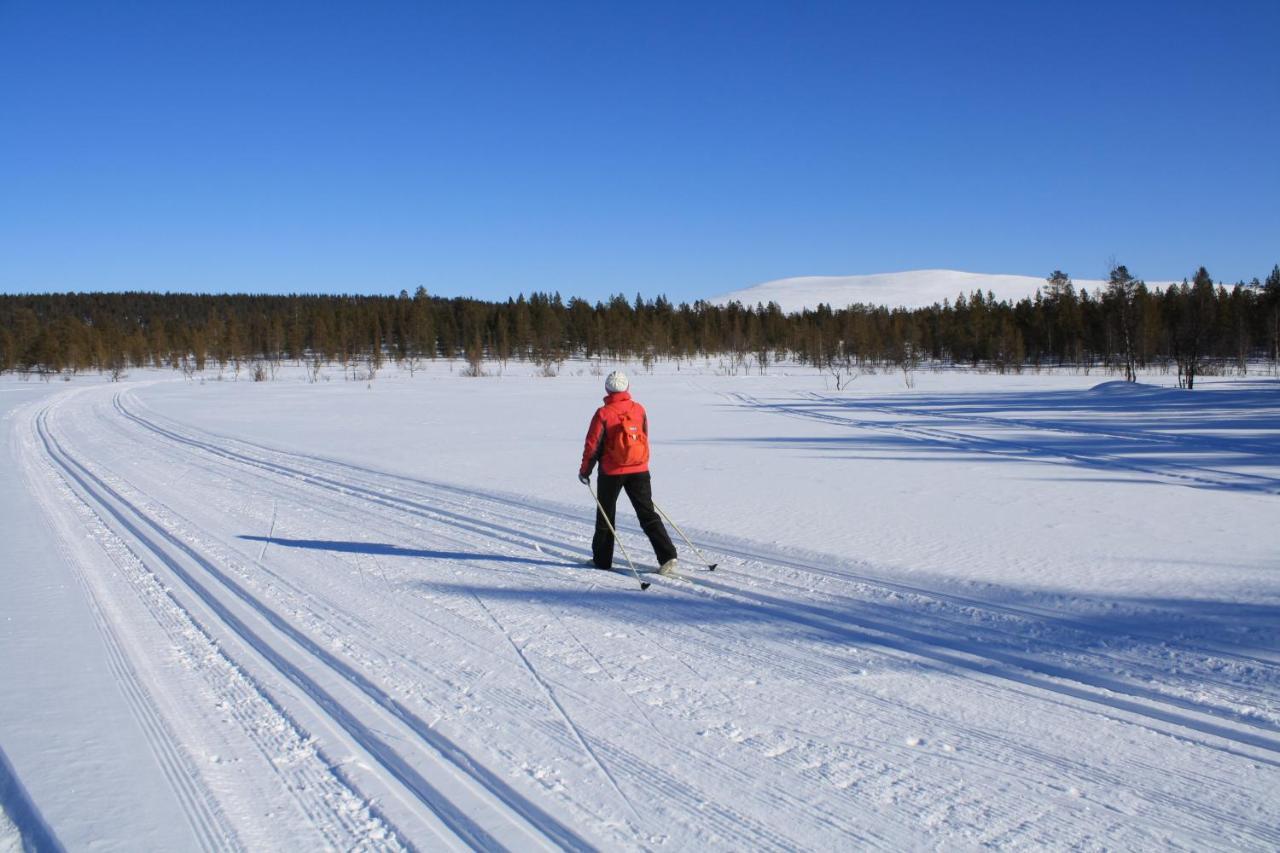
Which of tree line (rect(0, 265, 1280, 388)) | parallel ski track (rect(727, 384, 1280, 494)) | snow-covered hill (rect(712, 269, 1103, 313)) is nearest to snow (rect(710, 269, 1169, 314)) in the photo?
snow-covered hill (rect(712, 269, 1103, 313))

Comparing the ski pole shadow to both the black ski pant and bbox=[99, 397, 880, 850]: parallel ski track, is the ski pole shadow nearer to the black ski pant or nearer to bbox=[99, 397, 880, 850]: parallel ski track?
the black ski pant

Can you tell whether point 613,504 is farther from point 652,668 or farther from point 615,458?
point 652,668

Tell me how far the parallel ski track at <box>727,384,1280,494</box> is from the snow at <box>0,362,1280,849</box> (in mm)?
416

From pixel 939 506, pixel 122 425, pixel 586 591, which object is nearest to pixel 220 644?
pixel 586 591

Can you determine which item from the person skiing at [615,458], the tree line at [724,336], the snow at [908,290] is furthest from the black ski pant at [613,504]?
the snow at [908,290]

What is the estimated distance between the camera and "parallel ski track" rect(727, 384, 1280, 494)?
10.8 metres

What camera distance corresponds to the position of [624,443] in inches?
272

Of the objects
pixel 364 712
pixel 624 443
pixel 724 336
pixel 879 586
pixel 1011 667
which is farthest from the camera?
pixel 724 336

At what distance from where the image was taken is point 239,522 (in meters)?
9.11

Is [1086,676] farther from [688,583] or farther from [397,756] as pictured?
[397,756]

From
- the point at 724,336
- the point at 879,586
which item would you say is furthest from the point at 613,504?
the point at 724,336

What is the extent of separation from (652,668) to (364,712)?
155cm

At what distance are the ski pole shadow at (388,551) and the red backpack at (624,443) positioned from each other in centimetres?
106

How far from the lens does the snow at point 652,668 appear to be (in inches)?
125
